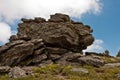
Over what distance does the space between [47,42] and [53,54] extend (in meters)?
2.83

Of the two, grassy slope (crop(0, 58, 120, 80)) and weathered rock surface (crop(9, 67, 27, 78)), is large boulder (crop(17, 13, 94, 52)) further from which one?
weathered rock surface (crop(9, 67, 27, 78))

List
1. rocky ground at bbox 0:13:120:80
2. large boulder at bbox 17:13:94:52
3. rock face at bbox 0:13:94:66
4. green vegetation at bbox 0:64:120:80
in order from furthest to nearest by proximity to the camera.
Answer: large boulder at bbox 17:13:94:52 < rock face at bbox 0:13:94:66 < rocky ground at bbox 0:13:120:80 < green vegetation at bbox 0:64:120:80

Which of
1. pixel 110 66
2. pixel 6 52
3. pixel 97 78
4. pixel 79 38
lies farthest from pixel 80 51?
pixel 97 78

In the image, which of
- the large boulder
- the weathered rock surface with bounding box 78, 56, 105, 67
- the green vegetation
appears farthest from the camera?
the large boulder

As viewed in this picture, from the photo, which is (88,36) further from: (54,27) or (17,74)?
(17,74)

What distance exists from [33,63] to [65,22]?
1216 centimetres

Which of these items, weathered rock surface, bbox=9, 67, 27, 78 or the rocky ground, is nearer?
weathered rock surface, bbox=9, 67, 27, 78

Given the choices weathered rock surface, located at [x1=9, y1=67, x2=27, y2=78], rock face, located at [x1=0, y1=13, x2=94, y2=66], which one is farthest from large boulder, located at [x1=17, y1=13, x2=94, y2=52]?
weathered rock surface, located at [x1=9, y1=67, x2=27, y2=78]

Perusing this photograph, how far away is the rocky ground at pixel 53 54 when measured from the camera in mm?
41375

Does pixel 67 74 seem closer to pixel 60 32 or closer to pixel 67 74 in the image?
pixel 67 74

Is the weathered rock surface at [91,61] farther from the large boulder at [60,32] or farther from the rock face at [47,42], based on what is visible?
the large boulder at [60,32]

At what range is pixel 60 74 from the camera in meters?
42.1

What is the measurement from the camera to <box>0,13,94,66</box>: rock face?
5119 cm

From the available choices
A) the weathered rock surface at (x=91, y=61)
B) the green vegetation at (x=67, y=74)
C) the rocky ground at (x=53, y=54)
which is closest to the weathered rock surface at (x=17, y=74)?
the rocky ground at (x=53, y=54)
